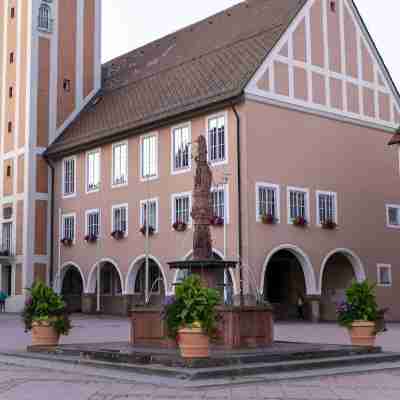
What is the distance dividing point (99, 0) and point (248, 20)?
12.2 m

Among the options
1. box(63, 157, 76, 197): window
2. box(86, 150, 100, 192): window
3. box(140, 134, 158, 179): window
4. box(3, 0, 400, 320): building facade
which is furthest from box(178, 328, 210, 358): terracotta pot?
box(63, 157, 76, 197): window

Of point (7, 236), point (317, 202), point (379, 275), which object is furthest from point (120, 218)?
point (379, 275)

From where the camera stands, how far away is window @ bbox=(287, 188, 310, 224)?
3447 centimetres

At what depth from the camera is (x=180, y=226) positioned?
35.1 m

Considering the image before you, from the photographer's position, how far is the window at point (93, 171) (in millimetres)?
41156

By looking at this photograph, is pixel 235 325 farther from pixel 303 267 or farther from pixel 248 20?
pixel 248 20

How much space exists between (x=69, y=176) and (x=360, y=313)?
27942 mm

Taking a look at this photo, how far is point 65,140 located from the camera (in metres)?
43.3

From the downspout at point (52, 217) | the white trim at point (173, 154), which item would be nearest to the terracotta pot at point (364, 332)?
the white trim at point (173, 154)

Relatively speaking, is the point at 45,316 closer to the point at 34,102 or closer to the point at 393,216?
the point at 393,216

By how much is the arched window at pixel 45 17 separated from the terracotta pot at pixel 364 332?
32.3 m

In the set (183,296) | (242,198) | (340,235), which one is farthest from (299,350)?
(340,235)

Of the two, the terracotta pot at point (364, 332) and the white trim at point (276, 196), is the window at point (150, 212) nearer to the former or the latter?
the white trim at point (276, 196)

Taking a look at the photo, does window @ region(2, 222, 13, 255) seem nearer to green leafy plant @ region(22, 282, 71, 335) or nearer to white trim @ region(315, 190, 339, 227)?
white trim @ region(315, 190, 339, 227)
